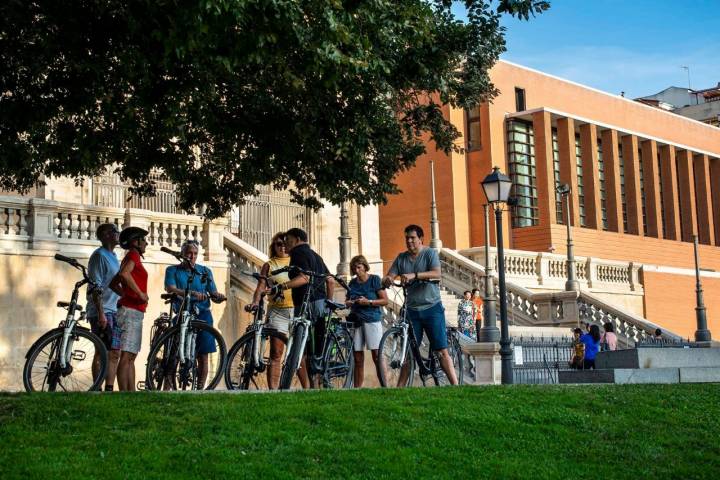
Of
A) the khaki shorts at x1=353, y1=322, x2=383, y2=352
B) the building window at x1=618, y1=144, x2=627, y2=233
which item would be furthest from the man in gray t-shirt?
the building window at x1=618, y1=144, x2=627, y2=233

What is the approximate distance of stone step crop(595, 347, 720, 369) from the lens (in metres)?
13.7

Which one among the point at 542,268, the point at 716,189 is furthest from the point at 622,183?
the point at 542,268

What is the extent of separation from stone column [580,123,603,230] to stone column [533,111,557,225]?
2.75 m

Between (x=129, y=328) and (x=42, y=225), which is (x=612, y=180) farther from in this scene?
(x=129, y=328)

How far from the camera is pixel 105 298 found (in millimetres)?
11445

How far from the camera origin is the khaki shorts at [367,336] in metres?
12.1

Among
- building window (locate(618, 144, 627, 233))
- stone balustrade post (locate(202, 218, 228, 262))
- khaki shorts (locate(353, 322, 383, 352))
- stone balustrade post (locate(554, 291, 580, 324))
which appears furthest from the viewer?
building window (locate(618, 144, 627, 233))

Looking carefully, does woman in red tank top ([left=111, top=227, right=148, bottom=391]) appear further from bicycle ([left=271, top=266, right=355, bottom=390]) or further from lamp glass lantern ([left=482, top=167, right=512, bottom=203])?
lamp glass lantern ([left=482, top=167, right=512, bottom=203])

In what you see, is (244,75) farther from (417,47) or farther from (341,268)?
(341,268)

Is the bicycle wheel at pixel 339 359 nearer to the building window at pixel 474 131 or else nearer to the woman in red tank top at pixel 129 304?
the woman in red tank top at pixel 129 304

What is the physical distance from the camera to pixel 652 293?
3756 centimetres

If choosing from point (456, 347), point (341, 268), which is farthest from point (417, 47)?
point (341, 268)

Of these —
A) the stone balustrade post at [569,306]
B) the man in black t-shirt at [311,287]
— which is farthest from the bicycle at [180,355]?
the stone balustrade post at [569,306]

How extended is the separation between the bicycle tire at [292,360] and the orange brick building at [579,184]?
2513cm
